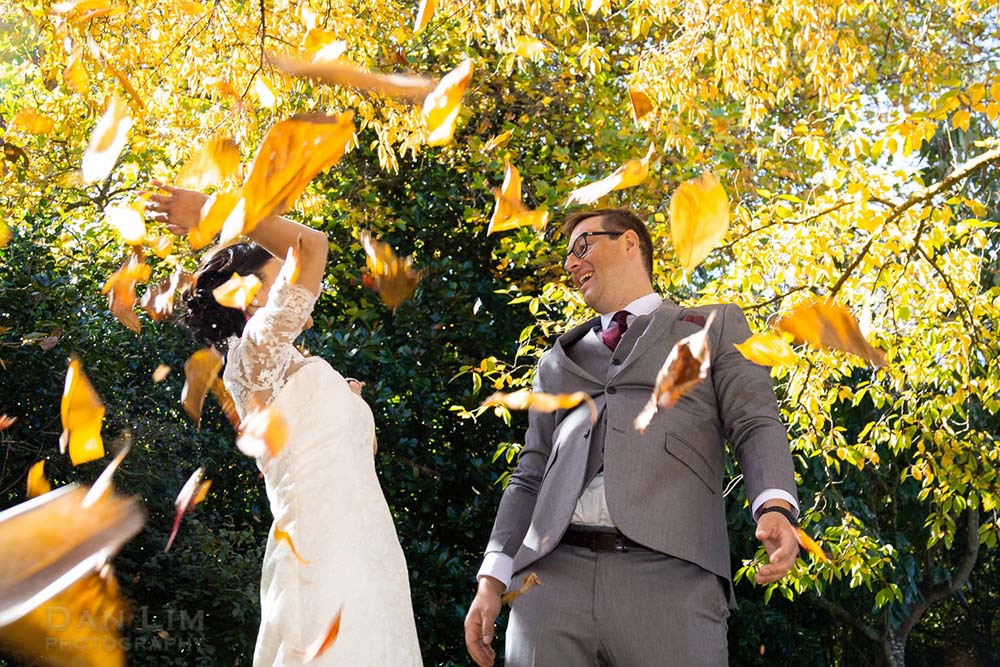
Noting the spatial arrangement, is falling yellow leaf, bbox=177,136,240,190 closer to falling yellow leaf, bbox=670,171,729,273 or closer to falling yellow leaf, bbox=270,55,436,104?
falling yellow leaf, bbox=270,55,436,104

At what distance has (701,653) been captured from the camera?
82.0 inches

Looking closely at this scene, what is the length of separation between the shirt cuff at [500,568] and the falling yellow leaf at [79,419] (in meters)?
2.81

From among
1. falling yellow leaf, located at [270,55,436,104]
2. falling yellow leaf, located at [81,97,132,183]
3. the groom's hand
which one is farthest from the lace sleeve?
the groom's hand

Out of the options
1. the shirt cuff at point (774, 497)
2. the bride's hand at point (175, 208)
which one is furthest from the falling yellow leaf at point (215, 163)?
the shirt cuff at point (774, 497)

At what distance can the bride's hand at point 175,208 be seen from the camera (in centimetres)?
200

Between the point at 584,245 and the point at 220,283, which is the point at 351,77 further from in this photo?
the point at 584,245

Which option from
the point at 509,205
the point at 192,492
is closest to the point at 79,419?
the point at 192,492

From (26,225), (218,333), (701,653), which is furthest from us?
(26,225)

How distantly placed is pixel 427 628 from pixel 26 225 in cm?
279

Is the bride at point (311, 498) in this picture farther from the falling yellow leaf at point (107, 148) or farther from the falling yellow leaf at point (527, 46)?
the falling yellow leaf at point (527, 46)

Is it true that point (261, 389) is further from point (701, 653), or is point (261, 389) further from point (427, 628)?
point (427, 628)

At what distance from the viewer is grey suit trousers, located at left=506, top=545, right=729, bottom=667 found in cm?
209

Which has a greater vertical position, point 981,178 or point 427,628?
point 981,178

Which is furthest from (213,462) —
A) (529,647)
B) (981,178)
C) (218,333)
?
(981,178)
